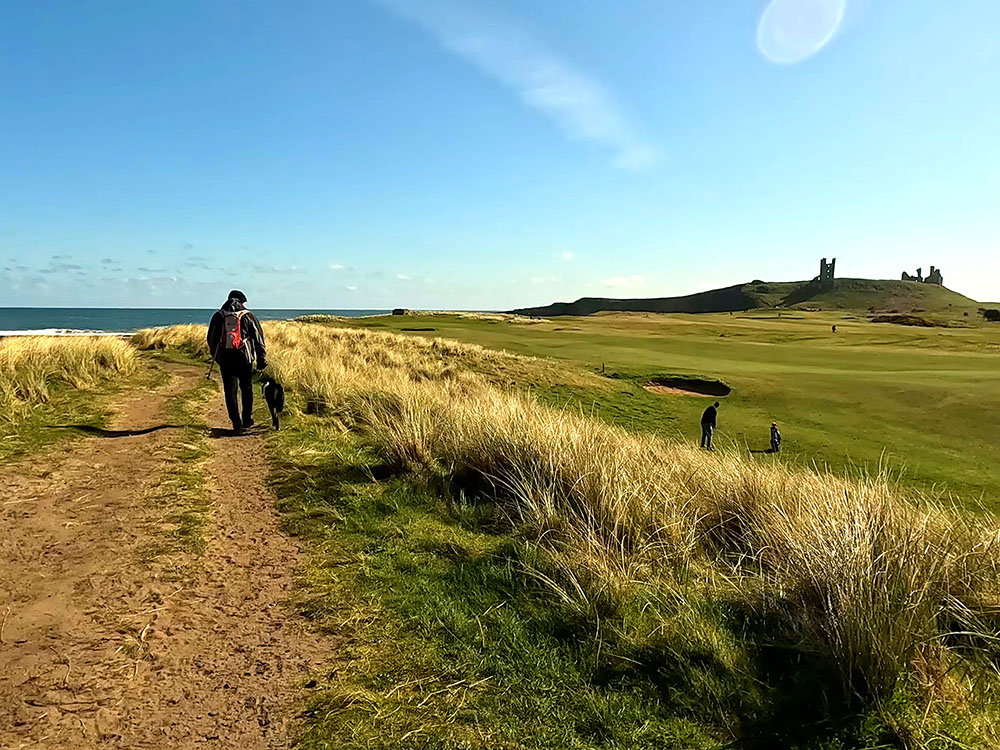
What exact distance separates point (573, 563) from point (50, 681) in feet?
10.5

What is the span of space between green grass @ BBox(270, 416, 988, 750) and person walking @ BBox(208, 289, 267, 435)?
5652 millimetres

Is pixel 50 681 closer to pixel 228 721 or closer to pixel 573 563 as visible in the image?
pixel 228 721

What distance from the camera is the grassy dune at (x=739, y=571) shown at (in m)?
2.93

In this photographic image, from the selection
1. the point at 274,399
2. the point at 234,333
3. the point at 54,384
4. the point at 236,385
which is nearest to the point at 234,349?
the point at 234,333

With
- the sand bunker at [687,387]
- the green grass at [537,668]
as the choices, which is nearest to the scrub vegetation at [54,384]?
the green grass at [537,668]

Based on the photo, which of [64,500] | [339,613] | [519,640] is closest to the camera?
[519,640]

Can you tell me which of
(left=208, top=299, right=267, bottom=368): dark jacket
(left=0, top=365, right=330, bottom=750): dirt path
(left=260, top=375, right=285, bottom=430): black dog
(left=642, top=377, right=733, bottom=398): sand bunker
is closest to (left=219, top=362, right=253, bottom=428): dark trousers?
(left=208, top=299, right=267, bottom=368): dark jacket

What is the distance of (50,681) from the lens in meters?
3.02

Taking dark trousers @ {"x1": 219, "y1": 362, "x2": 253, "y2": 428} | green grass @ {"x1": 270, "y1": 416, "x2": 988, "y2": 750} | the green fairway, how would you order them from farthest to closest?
the green fairway
dark trousers @ {"x1": 219, "y1": 362, "x2": 253, "y2": 428}
green grass @ {"x1": 270, "y1": 416, "x2": 988, "y2": 750}

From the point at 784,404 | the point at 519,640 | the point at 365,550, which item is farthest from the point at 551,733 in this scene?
the point at 784,404

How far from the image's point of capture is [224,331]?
378 inches

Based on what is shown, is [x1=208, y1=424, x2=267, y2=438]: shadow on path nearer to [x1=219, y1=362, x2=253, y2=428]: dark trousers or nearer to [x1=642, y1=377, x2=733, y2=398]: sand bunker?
[x1=219, y1=362, x2=253, y2=428]: dark trousers

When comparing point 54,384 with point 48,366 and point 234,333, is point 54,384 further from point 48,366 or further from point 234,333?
point 234,333

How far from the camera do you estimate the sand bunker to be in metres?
24.1
